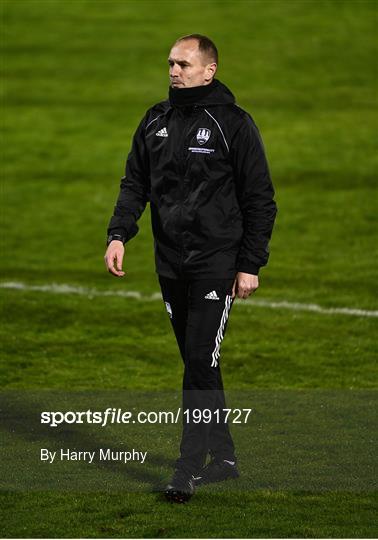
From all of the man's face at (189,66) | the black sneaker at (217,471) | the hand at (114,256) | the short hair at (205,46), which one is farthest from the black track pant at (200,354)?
the short hair at (205,46)

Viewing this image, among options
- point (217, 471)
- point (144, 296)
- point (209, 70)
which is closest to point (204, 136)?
point (209, 70)

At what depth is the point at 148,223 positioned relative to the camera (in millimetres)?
20484

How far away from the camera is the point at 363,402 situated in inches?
420

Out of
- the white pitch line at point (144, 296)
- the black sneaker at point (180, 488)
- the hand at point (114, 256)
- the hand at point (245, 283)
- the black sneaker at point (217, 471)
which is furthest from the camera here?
the white pitch line at point (144, 296)

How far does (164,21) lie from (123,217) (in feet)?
105

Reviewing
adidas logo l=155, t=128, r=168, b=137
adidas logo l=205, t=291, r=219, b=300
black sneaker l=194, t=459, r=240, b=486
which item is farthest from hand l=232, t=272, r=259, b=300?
black sneaker l=194, t=459, r=240, b=486

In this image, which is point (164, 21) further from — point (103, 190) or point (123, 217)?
point (123, 217)

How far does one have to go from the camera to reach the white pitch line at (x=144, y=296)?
14.8 metres

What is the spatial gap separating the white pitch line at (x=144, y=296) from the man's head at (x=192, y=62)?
7.20 metres

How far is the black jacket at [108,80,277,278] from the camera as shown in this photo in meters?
7.76

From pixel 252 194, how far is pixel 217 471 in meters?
1.59

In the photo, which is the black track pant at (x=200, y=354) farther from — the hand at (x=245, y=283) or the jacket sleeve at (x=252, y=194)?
the jacket sleeve at (x=252, y=194)

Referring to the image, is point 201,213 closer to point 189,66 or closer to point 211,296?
point 211,296

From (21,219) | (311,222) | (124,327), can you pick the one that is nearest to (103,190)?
(21,219)
